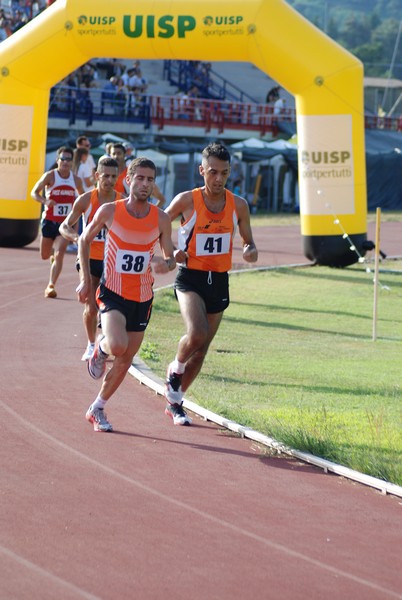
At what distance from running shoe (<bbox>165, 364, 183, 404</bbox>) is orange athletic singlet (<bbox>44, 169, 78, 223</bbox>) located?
7.67 metres

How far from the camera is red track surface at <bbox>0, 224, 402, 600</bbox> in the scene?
5.25 meters

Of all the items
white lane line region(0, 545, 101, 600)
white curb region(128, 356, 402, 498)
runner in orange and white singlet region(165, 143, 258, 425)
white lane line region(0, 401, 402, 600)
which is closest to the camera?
white lane line region(0, 545, 101, 600)

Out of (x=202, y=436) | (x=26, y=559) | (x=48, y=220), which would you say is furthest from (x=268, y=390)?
(x=48, y=220)

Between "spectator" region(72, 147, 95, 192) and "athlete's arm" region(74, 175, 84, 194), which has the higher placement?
"spectator" region(72, 147, 95, 192)

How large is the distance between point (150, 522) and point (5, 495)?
3.17 ft

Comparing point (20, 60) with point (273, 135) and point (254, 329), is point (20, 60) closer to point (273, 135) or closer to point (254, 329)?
point (254, 329)

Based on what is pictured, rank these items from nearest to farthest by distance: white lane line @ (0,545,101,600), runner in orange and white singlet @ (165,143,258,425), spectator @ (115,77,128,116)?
white lane line @ (0,545,101,600) < runner in orange and white singlet @ (165,143,258,425) < spectator @ (115,77,128,116)

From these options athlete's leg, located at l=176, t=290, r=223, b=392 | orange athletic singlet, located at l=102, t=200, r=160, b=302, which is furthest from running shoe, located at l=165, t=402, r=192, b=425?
orange athletic singlet, located at l=102, t=200, r=160, b=302

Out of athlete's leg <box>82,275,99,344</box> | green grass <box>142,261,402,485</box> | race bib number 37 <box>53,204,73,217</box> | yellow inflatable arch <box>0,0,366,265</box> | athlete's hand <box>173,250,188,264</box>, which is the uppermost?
yellow inflatable arch <box>0,0,366,265</box>

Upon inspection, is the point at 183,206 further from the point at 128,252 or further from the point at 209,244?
the point at 128,252

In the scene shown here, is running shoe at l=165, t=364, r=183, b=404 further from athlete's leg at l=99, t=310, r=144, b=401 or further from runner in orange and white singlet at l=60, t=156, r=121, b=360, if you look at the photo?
runner in orange and white singlet at l=60, t=156, r=121, b=360

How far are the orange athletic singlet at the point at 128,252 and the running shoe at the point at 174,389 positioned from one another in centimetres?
84

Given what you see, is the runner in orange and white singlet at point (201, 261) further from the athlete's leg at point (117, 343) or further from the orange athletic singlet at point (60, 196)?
the orange athletic singlet at point (60, 196)

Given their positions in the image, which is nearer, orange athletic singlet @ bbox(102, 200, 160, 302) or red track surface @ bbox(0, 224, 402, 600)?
red track surface @ bbox(0, 224, 402, 600)
